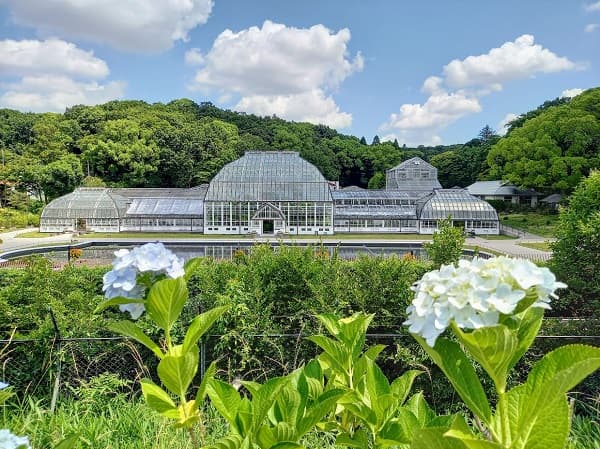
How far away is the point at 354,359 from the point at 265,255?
518cm

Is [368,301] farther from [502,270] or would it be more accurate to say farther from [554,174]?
[554,174]

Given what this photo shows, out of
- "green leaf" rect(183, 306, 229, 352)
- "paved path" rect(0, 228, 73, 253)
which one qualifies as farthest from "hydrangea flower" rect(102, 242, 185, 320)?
"paved path" rect(0, 228, 73, 253)

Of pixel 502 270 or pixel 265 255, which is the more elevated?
pixel 502 270

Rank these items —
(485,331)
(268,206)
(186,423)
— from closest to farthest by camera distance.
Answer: (485,331) → (186,423) → (268,206)

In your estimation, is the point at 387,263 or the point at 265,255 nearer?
the point at 387,263

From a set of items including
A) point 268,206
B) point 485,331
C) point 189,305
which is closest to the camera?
point 485,331

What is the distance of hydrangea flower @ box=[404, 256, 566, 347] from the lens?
36.7 inches

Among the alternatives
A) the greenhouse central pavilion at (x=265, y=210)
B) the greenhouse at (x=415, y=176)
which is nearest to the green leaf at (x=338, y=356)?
the greenhouse central pavilion at (x=265, y=210)

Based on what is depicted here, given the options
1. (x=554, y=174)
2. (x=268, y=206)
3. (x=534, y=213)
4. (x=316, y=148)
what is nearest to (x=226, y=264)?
(x=268, y=206)

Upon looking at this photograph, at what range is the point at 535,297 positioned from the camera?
0.96 m

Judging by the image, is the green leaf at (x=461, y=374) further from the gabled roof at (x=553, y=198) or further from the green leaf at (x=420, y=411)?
the gabled roof at (x=553, y=198)

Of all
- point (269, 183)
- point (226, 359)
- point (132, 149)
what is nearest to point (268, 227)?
point (269, 183)

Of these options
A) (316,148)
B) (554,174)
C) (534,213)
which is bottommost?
(534,213)

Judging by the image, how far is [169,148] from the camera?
159 feet
